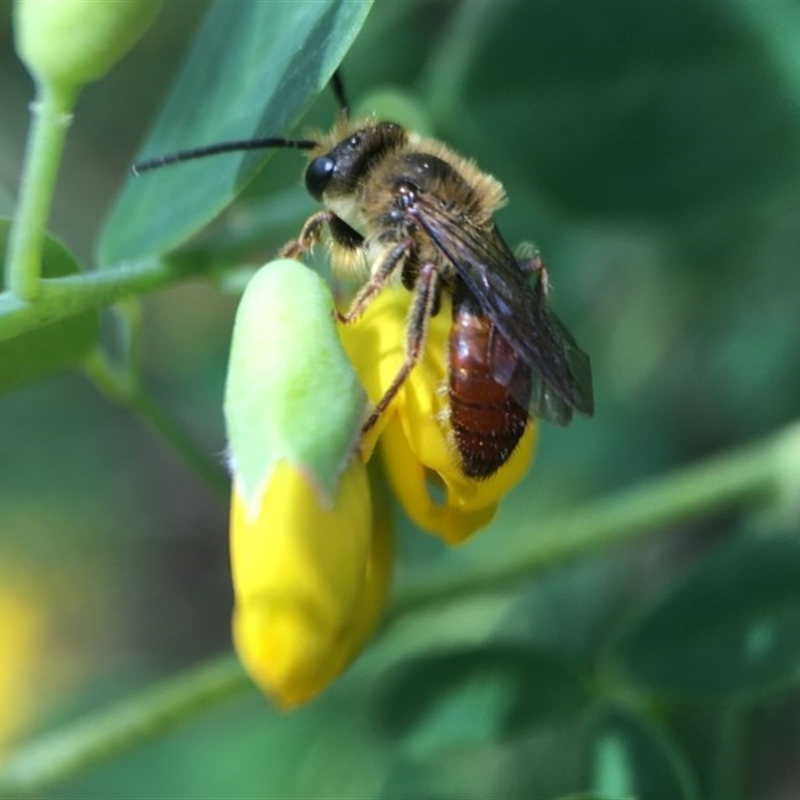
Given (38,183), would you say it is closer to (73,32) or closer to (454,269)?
(73,32)

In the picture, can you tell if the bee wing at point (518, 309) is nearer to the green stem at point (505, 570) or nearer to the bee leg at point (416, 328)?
the bee leg at point (416, 328)

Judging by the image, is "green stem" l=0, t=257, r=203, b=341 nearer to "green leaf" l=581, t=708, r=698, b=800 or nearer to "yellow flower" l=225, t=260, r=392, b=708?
"yellow flower" l=225, t=260, r=392, b=708

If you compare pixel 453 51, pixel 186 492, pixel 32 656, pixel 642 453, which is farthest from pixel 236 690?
pixel 186 492

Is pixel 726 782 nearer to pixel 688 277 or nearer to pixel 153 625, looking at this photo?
pixel 688 277

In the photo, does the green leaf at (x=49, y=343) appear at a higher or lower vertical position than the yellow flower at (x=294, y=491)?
lower

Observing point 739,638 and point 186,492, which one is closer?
point 739,638

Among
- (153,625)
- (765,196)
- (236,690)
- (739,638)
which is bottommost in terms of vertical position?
(153,625)

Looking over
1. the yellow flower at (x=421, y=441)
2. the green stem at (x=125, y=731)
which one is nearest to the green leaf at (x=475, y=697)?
the green stem at (x=125, y=731)
